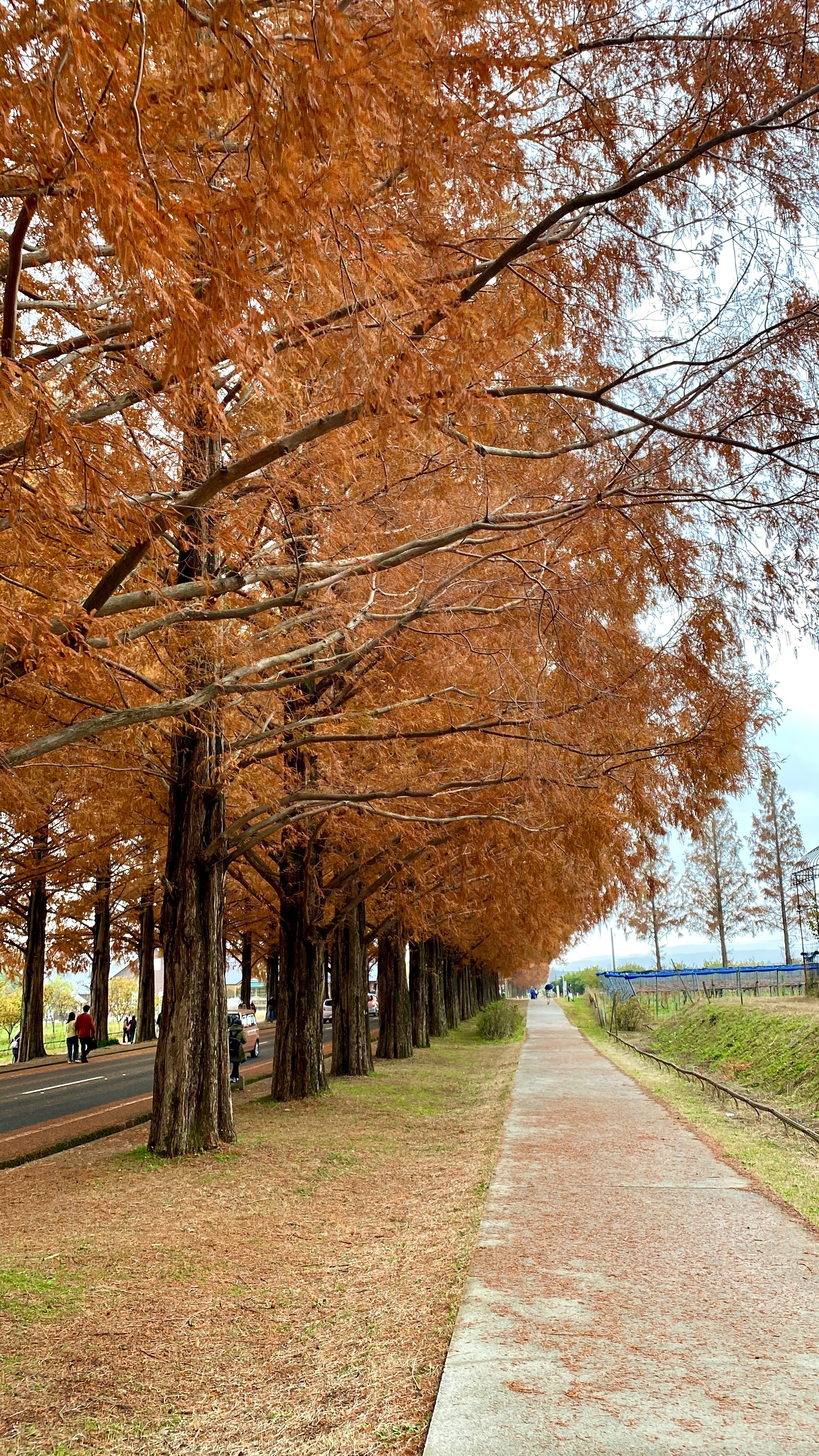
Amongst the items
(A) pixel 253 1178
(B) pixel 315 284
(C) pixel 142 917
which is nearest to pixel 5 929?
(C) pixel 142 917

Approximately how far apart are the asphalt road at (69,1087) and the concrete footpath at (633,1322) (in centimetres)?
1003

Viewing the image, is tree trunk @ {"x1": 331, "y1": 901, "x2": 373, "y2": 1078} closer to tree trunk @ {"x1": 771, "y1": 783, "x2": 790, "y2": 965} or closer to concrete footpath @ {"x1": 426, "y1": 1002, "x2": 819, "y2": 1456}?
concrete footpath @ {"x1": 426, "y1": 1002, "x2": 819, "y2": 1456}

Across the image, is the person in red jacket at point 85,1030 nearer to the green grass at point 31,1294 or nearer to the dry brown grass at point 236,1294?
the dry brown grass at point 236,1294

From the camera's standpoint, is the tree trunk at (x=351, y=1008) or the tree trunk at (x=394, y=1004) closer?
the tree trunk at (x=351, y=1008)

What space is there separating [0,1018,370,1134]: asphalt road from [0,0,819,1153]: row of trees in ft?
21.6

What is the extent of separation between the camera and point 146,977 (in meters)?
37.6

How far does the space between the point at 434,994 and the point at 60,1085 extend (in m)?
16.0

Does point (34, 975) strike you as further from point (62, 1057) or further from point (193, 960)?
point (193, 960)

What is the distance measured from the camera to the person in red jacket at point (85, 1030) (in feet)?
88.0

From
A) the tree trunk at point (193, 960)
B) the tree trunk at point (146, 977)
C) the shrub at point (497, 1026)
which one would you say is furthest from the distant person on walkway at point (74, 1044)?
the tree trunk at point (193, 960)

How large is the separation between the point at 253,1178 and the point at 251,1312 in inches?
172

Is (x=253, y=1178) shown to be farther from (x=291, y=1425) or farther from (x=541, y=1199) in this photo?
(x=291, y=1425)

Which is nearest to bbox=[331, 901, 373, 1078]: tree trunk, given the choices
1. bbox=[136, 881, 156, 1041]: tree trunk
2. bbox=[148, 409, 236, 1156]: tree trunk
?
bbox=[148, 409, 236, 1156]: tree trunk

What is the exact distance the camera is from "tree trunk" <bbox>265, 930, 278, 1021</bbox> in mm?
37344
